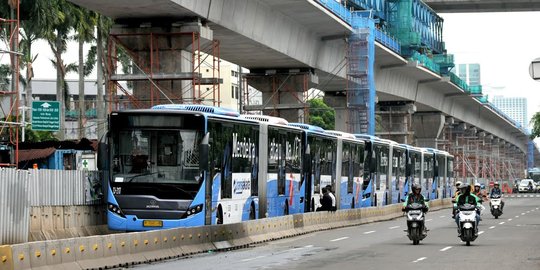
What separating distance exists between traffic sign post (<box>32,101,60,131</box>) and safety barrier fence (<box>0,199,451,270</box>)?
97.0 feet

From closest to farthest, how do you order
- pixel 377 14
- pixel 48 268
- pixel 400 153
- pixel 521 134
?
pixel 48 268, pixel 400 153, pixel 377 14, pixel 521 134

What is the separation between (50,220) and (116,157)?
265cm

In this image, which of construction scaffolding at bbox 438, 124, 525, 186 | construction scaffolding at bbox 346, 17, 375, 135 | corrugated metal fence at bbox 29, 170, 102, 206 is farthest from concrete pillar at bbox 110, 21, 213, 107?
construction scaffolding at bbox 438, 124, 525, 186

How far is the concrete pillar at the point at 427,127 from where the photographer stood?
94438mm

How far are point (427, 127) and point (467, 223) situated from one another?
227 ft

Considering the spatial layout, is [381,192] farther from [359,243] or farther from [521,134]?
[521,134]

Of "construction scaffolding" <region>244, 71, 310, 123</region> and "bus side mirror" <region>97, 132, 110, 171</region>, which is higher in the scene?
"construction scaffolding" <region>244, 71, 310, 123</region>

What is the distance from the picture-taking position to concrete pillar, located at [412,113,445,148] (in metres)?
94.4

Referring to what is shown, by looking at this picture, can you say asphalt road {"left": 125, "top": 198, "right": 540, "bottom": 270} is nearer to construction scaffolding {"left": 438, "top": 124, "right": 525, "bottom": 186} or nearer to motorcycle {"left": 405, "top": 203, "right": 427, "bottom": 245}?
motorcycle {"left": 405, "top": 203, "right": 427, "bottom": 245}

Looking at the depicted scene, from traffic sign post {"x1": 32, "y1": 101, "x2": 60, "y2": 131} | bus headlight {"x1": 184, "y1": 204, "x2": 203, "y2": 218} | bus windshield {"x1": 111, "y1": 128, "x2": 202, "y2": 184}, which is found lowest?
bus headlight {"x1": 184, "y1": 204, "x2": 203, "y2": 218}

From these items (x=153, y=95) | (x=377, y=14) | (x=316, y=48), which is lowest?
(x=153, y=95)

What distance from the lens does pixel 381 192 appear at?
178 feet

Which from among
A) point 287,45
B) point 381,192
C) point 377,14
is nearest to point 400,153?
point 381,192

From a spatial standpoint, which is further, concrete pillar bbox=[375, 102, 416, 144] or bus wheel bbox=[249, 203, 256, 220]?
concrete pillar bbox=[375, 102, 416, 144]
